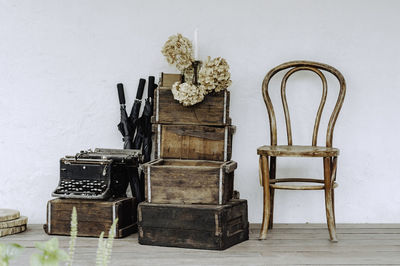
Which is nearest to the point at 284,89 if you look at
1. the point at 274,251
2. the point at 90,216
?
the point at 274,251

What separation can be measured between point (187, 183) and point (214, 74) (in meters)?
0.71

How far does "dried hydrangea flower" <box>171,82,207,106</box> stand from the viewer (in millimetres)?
2840

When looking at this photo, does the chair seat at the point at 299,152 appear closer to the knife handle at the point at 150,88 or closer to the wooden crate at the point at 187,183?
the wooden crate at the point at 187,183

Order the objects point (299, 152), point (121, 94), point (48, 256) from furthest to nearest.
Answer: point (121, 94) → point (299, 152) → point (48, 256)

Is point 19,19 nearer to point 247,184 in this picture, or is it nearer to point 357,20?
point 247,184

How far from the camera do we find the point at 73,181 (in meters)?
2.88

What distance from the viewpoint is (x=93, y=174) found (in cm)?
286

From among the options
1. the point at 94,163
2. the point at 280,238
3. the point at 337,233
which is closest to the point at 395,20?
the point at 337,233

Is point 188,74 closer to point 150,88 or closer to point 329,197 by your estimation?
point 150,88

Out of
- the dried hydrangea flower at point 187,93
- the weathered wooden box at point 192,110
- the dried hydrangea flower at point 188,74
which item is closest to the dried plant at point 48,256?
the dried hydrangea flower at point 187,93

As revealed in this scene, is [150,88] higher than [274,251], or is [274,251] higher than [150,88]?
A: [150,88]

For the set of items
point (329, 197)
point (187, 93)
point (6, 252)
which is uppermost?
point (187, 93)

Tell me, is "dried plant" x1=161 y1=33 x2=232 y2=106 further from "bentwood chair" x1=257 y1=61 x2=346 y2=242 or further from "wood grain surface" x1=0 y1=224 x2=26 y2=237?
"wood grain surface" x1=0 y1=224 x2=26 y2=237

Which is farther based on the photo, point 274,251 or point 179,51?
point 179,51
